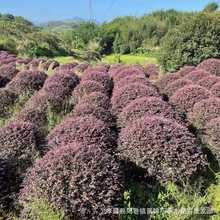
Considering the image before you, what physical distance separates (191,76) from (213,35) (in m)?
6.37

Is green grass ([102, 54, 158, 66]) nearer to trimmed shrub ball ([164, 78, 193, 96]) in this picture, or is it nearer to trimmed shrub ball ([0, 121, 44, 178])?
trimmed shrub ball ([164, 78, 193, 96])

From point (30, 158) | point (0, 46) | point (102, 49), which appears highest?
point (102, 49)

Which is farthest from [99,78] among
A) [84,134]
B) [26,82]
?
[84,134]

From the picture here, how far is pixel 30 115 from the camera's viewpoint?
257 inches

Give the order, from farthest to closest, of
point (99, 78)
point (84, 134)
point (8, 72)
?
point (8, 72)
point (99, 78)
point (84, 134)

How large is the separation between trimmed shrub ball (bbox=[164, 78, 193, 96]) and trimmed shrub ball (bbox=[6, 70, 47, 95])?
4.06m

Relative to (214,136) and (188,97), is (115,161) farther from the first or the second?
(188,97)

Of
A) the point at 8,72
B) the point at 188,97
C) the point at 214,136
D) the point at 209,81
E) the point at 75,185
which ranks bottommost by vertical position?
the point at 75,185

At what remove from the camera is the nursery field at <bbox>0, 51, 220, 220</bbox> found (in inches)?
142

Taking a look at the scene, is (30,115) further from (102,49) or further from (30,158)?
(102,49)

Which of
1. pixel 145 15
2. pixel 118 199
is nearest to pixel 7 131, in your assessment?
pixel 118 199

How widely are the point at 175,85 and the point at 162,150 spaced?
458 cm

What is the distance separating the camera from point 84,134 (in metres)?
4.76

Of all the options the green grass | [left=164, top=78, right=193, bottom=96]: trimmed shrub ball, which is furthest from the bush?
the green grass
